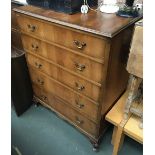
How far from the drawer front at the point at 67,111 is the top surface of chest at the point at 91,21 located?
2.25ft

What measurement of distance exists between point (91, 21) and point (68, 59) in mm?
283

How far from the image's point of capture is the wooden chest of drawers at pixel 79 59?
3.11 feet

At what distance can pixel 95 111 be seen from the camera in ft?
4.01

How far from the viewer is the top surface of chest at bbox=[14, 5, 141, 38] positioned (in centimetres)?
89

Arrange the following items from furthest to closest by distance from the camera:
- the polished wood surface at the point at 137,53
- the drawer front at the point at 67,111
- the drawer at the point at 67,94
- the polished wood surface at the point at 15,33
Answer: the polished wood surface at the point at 15,33
the drawer front at the point at 67,111
the drawer at the point at 67,94
the polished wood surface at the point at 137,53

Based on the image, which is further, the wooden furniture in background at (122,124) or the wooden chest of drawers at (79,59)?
the wooden furniture in background at (122,124)

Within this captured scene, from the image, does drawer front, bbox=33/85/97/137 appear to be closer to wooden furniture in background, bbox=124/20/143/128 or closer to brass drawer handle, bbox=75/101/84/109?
brass drawer handle, bbox=75/101/84/109

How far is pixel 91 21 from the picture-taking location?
987 millimetres

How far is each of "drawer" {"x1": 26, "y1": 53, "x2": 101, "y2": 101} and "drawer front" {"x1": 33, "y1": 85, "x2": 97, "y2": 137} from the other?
25 centimetres

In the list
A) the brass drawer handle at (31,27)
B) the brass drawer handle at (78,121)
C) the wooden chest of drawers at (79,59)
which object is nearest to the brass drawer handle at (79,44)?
the wooden chest of drawers at (79,59)

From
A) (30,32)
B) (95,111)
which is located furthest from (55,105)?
(30,32)

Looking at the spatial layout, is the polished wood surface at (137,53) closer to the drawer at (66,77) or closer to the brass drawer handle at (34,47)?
the drawer at (66,77)

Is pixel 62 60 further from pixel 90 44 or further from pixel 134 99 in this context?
pixel 134 99

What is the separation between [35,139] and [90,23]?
3.63 feet
